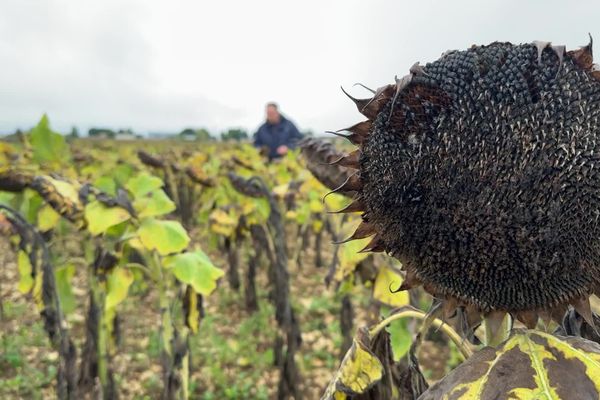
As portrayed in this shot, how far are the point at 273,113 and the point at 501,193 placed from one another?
9.15 m

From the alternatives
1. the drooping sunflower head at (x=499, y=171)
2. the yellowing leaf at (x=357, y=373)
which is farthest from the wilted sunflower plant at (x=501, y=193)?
the yellowing leaf at (x=357, y=373)

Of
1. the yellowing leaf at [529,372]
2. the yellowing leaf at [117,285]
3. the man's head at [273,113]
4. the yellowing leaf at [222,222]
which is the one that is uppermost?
the man's head at [273,113]

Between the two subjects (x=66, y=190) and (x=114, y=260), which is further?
(x=114, y=260)

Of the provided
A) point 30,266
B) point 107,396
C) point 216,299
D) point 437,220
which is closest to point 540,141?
point 437,220

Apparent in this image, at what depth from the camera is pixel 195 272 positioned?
2.92m

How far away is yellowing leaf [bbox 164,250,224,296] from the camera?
2.88 metres

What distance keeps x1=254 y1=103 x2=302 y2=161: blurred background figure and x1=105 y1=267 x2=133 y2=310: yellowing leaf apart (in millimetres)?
6806

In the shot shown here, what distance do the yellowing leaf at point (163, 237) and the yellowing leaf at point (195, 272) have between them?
0.06 metres

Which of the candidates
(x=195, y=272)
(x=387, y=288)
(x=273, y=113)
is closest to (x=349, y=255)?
(x=387, y=288)

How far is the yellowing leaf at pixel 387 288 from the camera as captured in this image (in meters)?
2.81

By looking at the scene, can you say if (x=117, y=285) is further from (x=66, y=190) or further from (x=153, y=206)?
(x=66, y=190)

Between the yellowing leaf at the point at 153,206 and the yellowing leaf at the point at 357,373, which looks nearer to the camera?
the yellowing leaf at the point at 357,373

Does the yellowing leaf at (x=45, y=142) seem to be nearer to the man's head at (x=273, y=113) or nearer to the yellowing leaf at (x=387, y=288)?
the yellowing leaf at (x=387, y=288)

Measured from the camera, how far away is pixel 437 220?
1.07 metres
